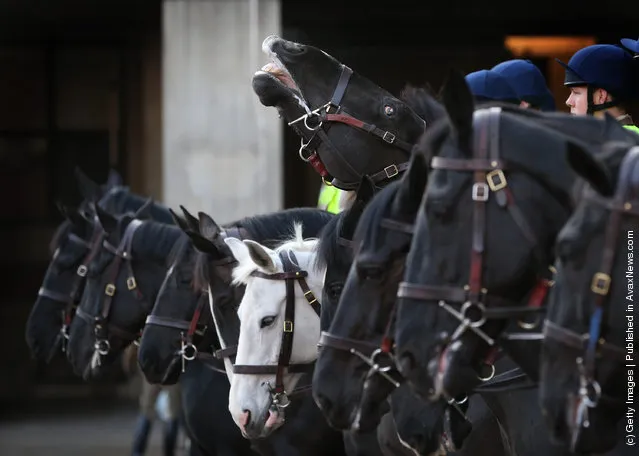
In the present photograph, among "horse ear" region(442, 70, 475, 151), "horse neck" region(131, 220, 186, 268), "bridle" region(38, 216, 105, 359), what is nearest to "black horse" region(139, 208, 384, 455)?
"horse neck" region(131, 220, 186, 268)

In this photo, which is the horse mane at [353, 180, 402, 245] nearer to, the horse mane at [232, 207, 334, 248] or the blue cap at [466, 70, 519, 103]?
the blue cap at [466, 70, 519, 103]

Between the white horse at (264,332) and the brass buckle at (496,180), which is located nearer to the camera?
the brass buckle at (496,180)

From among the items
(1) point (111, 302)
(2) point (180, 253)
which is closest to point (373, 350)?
(2) point (180, 253)

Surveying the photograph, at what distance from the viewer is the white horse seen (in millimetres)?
5961

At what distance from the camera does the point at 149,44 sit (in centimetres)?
1499

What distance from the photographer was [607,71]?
5.57 m

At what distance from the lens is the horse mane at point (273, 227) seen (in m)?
6.67

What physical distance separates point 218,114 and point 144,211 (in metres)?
3.19

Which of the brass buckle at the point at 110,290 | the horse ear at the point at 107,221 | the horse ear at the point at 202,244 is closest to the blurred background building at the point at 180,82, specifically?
the horse ear at the point at 107,221

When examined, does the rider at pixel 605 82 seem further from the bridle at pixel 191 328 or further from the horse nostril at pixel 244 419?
the bridle at pixel 191 328

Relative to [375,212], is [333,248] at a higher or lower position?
lower

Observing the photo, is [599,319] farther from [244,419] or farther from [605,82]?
[244,419]

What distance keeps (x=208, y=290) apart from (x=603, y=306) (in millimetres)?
3555

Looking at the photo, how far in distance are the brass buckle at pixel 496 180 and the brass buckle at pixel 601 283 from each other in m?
0.39
